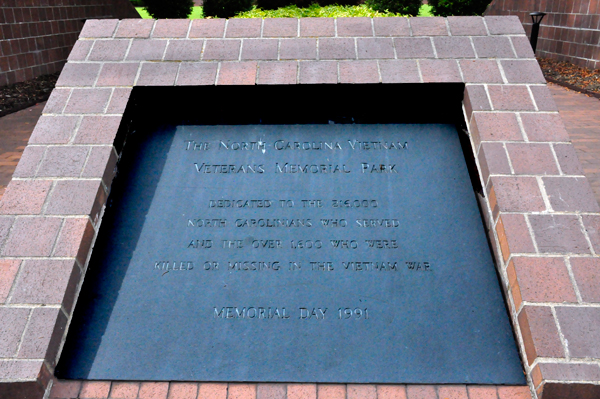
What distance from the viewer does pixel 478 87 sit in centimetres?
260

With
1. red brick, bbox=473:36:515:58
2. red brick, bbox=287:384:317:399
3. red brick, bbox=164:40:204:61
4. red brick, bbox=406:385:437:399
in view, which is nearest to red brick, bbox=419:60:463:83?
red brick, bbox=473:36:515:58

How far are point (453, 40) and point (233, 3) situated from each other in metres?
11.0

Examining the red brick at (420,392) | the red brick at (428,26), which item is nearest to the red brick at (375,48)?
the red brick at (428,26)

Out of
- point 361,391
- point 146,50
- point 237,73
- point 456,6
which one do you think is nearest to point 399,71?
point 237,73

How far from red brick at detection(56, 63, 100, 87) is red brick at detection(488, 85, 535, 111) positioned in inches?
81.6

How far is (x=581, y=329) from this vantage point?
192cm

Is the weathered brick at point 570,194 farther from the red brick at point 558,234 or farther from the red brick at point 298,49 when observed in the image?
the red brick at point 298,49

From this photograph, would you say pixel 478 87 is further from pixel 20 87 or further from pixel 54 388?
pixel 20 87

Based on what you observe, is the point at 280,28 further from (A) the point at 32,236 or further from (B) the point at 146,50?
(A) the point at 32,236

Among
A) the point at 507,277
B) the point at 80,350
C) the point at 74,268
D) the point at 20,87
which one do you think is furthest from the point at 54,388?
the point at 20,87

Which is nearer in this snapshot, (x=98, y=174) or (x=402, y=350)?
(x=402, y=350)

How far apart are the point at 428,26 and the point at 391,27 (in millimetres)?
Answer: 206

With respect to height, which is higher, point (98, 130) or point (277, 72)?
point (277, 72)

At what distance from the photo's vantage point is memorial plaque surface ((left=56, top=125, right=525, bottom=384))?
204cm
